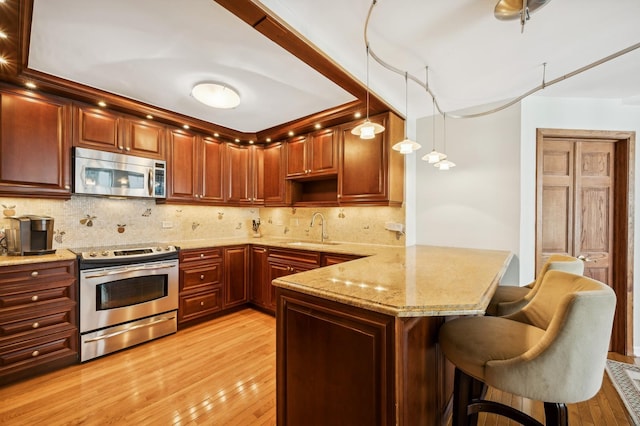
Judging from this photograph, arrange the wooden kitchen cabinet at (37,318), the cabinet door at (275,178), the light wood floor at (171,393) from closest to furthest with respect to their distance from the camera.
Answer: the light wood floor at (171,393) → the wooden kitchen cabinet at (37,318) → the cabinet door at (275,178)

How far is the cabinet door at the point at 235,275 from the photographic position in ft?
11.2

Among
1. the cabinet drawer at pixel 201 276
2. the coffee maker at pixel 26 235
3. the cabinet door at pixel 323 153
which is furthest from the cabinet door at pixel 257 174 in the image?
the coffee maker at pixel 26 235

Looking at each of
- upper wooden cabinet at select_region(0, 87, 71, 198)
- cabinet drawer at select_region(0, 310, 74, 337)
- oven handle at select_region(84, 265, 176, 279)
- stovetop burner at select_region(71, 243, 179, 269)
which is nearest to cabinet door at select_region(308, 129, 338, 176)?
stovetop burner at select_region(71, 243, 179, 269)

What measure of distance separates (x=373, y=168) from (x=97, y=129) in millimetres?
2890

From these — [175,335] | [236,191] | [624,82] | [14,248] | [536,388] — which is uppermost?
[624,82]

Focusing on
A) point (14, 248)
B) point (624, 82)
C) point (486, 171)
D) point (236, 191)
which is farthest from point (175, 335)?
point (624, 82)

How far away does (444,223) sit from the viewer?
304 centimetres

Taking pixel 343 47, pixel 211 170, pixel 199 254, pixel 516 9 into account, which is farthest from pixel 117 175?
pixel 516 9

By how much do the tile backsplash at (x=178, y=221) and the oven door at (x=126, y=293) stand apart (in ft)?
2.40

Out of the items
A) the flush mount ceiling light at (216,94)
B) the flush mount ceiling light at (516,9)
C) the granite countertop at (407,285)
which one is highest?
the flush mount ceiling light at (516,9)

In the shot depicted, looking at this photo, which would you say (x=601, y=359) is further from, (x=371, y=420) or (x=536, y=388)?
(x=371, y=420)

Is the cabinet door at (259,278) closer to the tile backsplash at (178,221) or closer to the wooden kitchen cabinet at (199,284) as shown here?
the wooden kitchen cabinet at (199,284)

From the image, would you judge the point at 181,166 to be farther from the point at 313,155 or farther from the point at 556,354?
the point at 556,354

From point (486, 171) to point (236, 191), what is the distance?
320 cm
